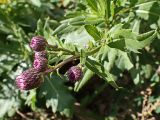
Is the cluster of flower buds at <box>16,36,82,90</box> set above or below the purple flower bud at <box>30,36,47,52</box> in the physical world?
below

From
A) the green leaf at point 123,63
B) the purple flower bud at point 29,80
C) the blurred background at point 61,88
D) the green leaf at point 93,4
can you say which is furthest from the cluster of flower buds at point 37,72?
the blurred background at point 61,88

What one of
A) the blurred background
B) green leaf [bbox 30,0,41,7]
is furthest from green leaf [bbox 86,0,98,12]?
green leaf [bbox 30,0,41,7]

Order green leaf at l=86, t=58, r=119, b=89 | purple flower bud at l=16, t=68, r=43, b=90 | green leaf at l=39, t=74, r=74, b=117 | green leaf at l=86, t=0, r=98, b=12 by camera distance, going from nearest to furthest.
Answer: purple flower bud at l=16, t=68, r=43, b=90 → green leaf at l=86, t=58, r=119, b=89 → green leaf at l=86, t=0, r=98, b=12 → green leaf at l=39, t=74, r=74, b=117

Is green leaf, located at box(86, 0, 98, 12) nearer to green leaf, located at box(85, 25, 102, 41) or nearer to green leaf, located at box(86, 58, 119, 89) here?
green leaf, located at box(85, 25, 102, 41)

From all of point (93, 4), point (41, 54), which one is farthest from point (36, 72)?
point (93, 4)

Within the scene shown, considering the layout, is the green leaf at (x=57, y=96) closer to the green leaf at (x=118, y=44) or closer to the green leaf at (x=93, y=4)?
the green leaf at (x=93, y=4)

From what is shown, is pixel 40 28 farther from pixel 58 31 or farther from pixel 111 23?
pixel 111 23

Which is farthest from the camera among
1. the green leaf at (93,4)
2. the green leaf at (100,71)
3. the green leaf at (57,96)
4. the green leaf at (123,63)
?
the green leaf at (57,96)
